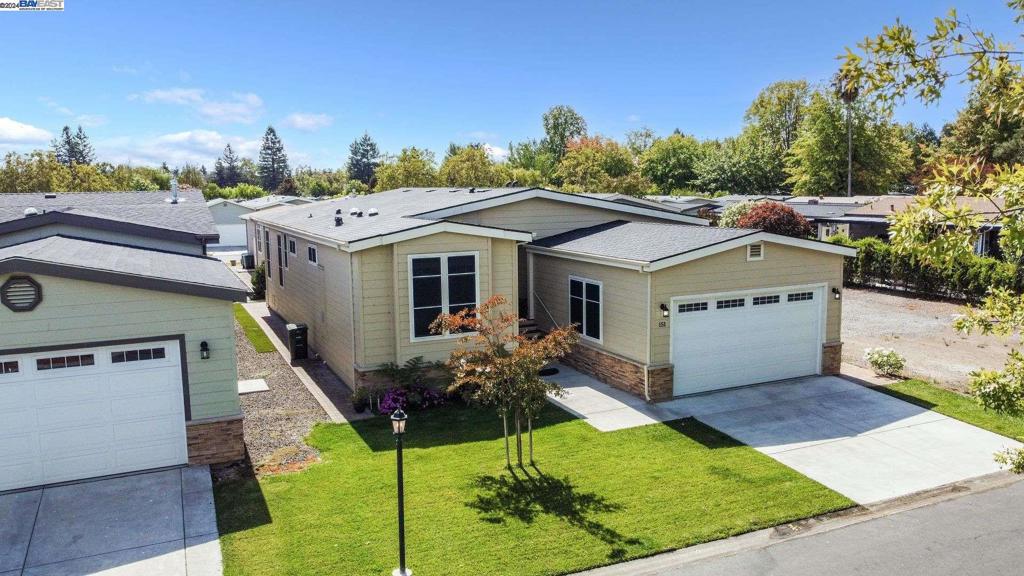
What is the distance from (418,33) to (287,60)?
40.4 ft

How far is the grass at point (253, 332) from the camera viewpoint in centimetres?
1920

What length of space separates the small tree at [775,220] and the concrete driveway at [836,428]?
55.3 feet

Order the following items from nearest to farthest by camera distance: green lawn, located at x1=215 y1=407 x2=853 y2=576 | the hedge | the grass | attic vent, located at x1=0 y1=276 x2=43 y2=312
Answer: green lawn, located at x1=215 y1=407 x2=853 y2=576, attic vent, located at x1=0 y1=276 x2=43 y2=312, the grass, the hedge

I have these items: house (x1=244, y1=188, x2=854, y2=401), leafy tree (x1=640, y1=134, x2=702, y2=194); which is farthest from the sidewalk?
leafy tree (x1=640, y1=134, x2=702, y2=194)

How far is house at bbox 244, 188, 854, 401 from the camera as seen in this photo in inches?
559

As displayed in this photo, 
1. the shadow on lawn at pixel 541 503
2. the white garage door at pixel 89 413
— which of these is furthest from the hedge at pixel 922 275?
the white garage door at pixel 89 413

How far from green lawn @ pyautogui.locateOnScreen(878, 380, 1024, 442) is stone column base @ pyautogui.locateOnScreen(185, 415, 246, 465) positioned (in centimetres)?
1202

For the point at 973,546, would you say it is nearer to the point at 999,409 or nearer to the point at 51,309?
the point at 999,409

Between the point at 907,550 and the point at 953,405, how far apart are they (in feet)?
21.9

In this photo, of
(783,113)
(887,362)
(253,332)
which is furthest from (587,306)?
(783,113)

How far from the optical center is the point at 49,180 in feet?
163

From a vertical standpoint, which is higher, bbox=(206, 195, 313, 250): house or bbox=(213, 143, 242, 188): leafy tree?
bbox=(213, 143, 242, 188): leafy tree

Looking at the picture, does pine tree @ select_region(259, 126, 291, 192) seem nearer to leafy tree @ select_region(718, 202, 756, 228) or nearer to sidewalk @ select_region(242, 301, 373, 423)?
leafy tree @ select_region(718, 202, 756, 228)

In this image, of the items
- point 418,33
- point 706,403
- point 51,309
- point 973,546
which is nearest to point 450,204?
point 706,403
